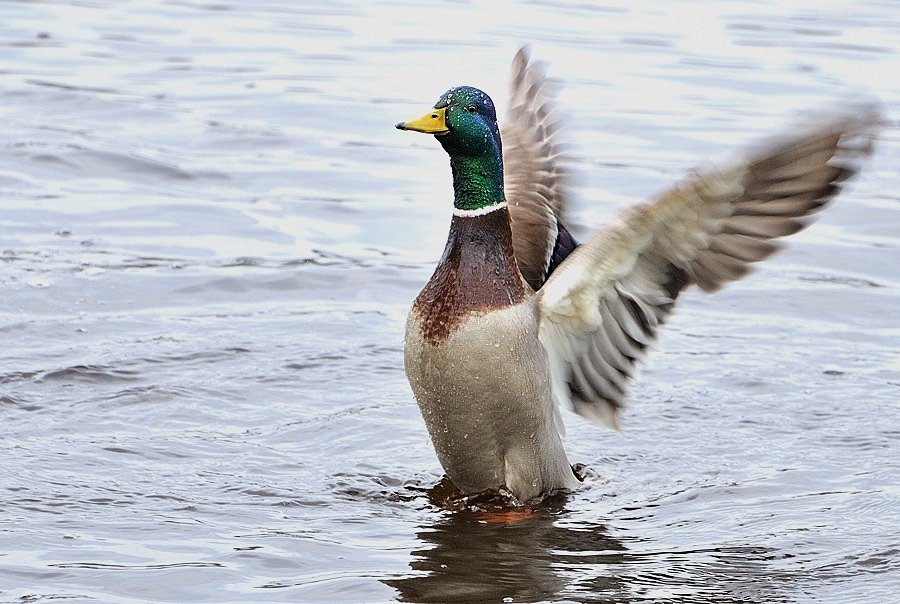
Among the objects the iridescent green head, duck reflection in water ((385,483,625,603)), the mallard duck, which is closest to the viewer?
duck reflection in water ((385,483,625,603))

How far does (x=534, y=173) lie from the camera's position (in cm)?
688

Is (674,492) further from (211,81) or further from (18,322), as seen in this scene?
(211,81)

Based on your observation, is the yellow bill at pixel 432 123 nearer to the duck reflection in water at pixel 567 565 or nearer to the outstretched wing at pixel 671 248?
the outstretched wing at pixel 671 248

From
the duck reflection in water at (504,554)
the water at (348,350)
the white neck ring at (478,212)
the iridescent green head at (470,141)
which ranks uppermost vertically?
the iridescent green head at (470,141)

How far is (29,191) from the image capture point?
9.87 metres

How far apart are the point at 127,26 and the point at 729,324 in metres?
8.96

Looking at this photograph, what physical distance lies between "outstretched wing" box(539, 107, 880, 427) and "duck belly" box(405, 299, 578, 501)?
184mm

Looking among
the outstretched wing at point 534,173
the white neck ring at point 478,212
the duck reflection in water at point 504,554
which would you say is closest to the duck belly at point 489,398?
the duck reflection in water at point 504,554

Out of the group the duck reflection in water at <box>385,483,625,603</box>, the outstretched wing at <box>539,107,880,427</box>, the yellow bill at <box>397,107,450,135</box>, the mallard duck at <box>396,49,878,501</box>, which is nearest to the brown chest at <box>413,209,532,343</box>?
the mallard duck at <box>396,49,878,501</box>

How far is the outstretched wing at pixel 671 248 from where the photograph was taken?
4941 millimetres

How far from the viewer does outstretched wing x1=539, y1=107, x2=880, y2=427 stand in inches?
195

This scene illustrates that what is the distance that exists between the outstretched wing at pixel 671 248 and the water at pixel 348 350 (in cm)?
52

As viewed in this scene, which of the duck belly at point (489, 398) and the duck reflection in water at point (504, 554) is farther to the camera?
the duck belly at point (489, 398)

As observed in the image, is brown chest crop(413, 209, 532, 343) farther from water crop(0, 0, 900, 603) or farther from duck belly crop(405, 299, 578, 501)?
water crop(0, 0, 900, 603)
